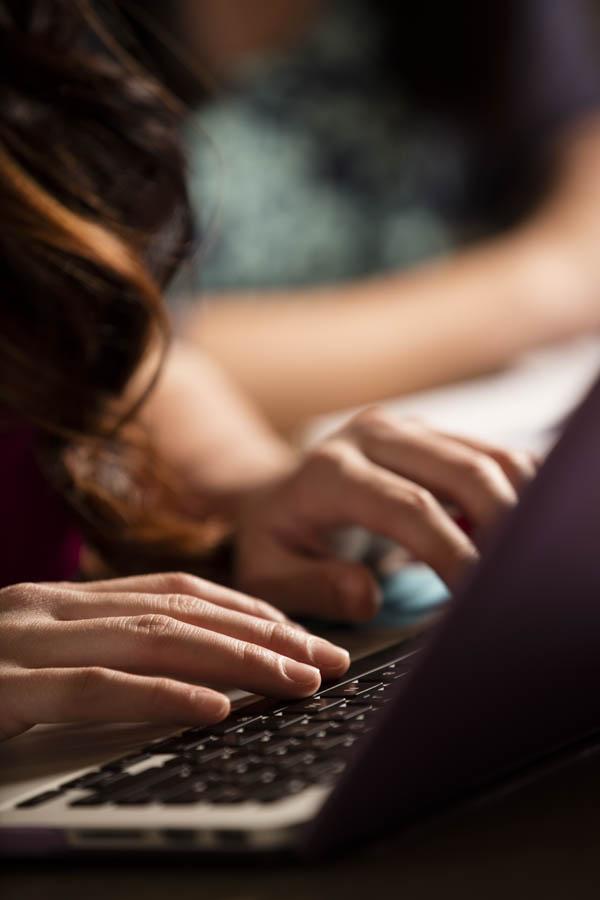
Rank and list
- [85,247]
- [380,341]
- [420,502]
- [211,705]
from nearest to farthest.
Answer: [211,705], [420,502], [85,247], [380,341]

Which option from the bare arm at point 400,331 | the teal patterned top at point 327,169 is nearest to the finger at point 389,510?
the bare arm at point 400,331

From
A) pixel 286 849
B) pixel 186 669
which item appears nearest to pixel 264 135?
pixel 186 669

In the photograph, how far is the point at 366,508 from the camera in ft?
1.88

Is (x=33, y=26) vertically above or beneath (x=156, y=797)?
above

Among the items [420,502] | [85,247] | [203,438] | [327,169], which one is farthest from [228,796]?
[327,169]

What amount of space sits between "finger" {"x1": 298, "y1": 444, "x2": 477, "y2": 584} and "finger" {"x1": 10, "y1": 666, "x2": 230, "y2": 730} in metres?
0.15

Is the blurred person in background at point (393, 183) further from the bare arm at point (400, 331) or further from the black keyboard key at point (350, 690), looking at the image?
the black keyboard key at point (350, 690)

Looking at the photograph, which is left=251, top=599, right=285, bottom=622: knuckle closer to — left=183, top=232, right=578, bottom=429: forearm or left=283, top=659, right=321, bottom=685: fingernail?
left=283, top=659, right=321, bottom=685: fingernail

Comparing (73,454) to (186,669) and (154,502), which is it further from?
(186,669)

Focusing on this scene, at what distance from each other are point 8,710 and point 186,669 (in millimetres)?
Result: 62

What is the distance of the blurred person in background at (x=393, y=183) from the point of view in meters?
1.68

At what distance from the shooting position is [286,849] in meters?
0.27

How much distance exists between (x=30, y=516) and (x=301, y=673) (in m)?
0.45

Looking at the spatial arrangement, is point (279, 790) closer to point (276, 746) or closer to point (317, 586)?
point (276, 746)
